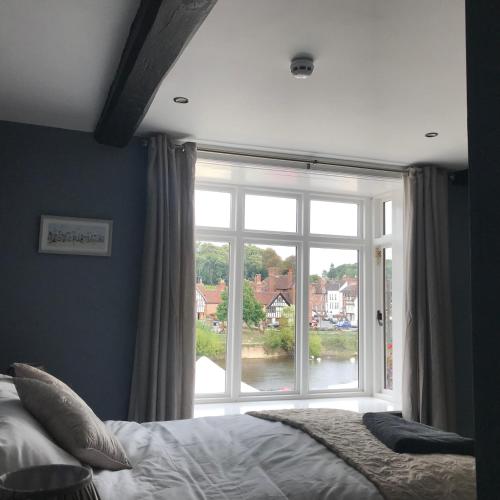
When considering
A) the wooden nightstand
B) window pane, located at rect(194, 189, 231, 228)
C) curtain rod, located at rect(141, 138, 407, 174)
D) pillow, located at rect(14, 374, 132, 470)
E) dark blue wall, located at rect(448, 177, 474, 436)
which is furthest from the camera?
window pane, located at rect(194, 189, 231, 228)

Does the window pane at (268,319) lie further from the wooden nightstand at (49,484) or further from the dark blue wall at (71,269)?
the wooden nightstand at (49,484)

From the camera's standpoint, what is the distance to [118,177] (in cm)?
386

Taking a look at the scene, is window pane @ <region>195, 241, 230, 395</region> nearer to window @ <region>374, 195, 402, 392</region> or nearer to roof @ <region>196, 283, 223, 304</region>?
roof @ <region>196, 283, 223, 304</region>

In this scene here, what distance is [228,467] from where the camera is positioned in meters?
1.86

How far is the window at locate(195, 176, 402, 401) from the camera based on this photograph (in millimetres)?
4730

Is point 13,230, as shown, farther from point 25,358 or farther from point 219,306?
point 219,306

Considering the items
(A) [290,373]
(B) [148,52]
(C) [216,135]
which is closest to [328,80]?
(B) [148,52]

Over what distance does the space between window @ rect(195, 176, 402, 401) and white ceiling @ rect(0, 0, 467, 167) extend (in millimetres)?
1039

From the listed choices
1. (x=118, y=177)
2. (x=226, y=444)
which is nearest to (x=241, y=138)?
(x=118, y=177)

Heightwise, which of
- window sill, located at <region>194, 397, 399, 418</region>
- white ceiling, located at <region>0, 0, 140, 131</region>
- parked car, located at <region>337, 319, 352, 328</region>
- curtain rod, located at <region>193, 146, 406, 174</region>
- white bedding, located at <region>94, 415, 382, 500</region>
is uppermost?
white ceiling, located at <region>0, 0, 140, 131</region>

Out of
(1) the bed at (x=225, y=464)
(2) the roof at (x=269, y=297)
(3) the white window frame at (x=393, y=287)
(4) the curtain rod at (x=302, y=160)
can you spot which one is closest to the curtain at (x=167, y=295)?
(4) the curtain rod at (x=302, y=160)

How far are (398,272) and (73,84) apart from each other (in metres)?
3.35

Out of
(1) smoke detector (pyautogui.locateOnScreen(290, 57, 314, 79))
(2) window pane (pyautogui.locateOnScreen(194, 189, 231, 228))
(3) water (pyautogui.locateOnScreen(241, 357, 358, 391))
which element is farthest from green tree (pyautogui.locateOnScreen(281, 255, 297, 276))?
(1) smoke detector (pyautogui.locateOnScreen(290, 57, 314, 79))

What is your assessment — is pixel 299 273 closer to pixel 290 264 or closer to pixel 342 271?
pixel 290 264
